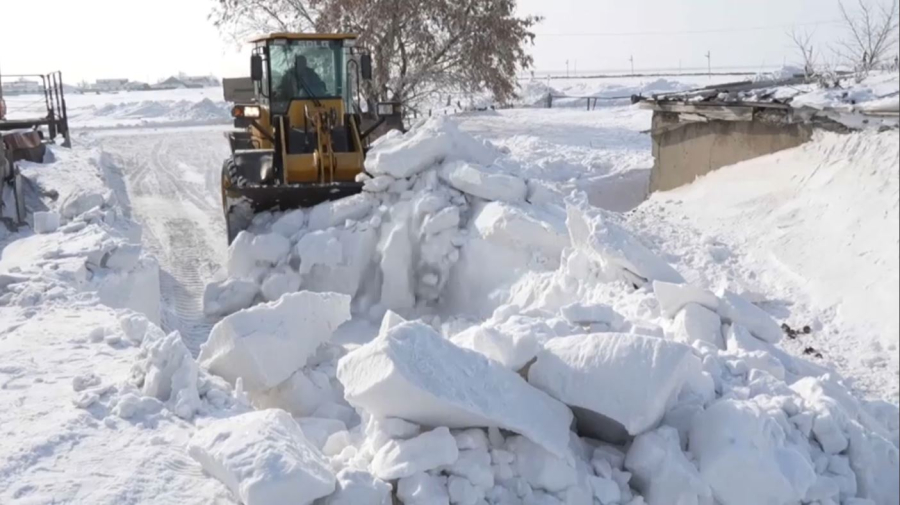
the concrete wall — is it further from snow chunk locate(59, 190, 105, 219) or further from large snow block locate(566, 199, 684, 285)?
snow chunk locate(59, 190, 105, 219)

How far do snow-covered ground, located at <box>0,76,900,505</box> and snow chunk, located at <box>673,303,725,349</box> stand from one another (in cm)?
2

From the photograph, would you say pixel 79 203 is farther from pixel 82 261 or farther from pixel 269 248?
pixel 269 248

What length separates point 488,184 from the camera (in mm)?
8398

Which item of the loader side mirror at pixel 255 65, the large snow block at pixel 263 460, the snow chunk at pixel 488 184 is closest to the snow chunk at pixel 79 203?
the loader side mirror at pixel 255 65

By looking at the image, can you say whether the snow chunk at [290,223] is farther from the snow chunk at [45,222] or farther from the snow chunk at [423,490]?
the snow chunk at [423,490]

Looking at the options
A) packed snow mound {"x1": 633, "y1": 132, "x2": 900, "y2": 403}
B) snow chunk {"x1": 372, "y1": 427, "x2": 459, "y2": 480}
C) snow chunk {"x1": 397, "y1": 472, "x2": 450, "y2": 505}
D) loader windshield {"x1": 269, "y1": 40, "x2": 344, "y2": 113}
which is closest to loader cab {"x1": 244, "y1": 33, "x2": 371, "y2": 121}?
loader windshield {"x1": 269, "y1": 40, "x2": 344, "y2": 113}

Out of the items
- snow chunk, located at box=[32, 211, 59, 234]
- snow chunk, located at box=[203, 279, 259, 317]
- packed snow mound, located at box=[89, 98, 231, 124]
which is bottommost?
snow chunk, located at box=[203, 279, 259, 317]

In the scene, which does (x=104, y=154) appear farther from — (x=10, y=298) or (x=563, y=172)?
(x=10, y=298)

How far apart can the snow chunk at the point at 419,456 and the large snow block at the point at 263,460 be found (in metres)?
0.29

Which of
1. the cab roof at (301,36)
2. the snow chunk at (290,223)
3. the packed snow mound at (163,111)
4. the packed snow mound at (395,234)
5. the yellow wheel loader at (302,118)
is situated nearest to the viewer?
the packed snow mound at (395,234)

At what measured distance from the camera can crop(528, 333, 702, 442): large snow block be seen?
4074 mm

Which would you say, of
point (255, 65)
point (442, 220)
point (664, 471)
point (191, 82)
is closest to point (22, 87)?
point (191, 82)

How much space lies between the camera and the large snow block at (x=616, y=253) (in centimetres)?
682

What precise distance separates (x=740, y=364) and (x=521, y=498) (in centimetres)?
175
